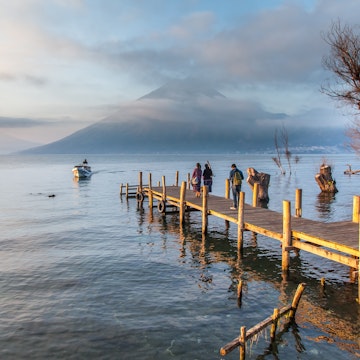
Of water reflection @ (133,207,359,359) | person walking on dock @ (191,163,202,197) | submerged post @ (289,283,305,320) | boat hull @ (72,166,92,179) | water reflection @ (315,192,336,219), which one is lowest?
water reflection @ (315,192,336,219)

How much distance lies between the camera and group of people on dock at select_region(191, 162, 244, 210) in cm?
2002

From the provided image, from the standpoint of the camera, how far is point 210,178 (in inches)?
957

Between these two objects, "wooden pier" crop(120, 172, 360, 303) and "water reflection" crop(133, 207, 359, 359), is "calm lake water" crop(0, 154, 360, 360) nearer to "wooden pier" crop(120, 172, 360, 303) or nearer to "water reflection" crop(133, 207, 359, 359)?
"water reflection" crop(133, 207, 359, 359)

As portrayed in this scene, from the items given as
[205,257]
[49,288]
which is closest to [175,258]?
[205,257]

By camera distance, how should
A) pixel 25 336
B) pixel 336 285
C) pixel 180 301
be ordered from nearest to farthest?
pixel 25 336
pixel 180 301
pixel 336 285

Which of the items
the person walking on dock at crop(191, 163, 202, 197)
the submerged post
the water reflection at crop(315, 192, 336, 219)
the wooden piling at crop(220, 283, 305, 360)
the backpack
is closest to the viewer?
the wooden piling at crop(220, 283, 305, 360)

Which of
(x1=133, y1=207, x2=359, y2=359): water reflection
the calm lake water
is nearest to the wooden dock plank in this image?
(x1=133, y1=207, x2=359, y2=359): water reflection

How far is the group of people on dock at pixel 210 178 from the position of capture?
65.7ft

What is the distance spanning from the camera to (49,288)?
13.9m

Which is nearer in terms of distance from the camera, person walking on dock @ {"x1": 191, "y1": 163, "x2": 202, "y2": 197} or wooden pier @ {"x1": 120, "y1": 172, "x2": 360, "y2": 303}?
wooden pier @ {"x1": 120, "y1": 172, "x2": 360, "y2": 303}

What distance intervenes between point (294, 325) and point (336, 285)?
4.03 m

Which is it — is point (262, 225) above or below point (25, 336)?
above

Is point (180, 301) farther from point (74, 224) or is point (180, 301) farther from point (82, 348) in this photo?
point (74, 224)

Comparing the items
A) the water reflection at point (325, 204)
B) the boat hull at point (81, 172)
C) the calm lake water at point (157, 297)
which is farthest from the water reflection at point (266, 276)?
the boat hull at point (81, 172)
